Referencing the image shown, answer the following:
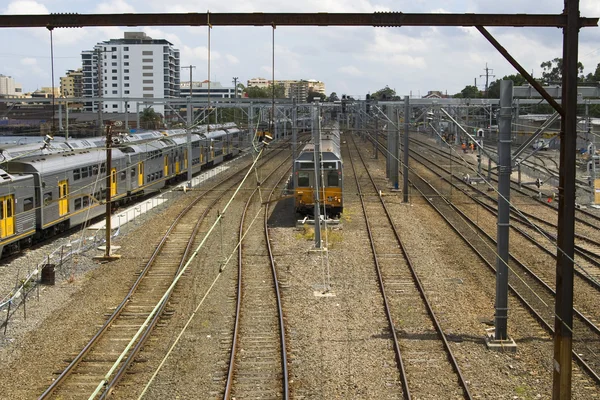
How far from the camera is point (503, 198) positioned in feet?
37.5

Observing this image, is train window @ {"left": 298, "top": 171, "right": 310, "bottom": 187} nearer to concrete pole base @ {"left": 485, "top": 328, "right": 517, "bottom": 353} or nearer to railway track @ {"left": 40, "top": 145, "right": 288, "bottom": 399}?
railway track @ {"left": 40, "top": 145, "right": 288, "bottom": 399}

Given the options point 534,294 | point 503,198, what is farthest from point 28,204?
point 534,294

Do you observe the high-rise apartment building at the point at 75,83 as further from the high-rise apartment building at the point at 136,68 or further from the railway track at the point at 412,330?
the railway track at the point at 412,330

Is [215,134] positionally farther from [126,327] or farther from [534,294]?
[126,327]

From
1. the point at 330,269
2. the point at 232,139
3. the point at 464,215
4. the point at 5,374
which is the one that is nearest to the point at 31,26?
the point at 5,374

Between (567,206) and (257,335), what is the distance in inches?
238

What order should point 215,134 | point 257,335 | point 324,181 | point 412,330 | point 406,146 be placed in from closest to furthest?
1. point 257,335
2. point 412,330
3. point 324,181
4. point 406,146
5. point 215,134

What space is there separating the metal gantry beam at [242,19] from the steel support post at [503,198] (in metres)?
3.37

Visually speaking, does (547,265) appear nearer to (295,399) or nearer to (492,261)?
(492,261)

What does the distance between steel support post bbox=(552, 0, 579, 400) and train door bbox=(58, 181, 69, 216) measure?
15.4 metres

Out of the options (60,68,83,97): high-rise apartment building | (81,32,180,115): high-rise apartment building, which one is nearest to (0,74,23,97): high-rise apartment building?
(60,68,83,97): high-rise apartment building

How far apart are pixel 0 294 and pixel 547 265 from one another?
13.1m

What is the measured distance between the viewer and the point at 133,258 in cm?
1853

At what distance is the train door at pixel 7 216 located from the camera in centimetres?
1658
